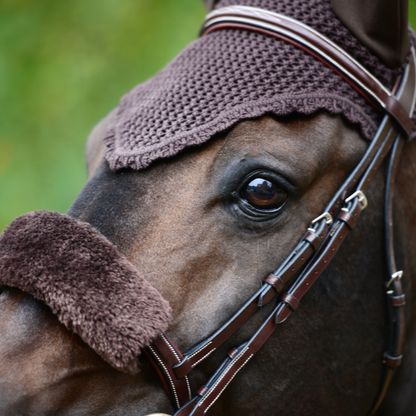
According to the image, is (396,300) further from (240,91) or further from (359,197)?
(240,91)

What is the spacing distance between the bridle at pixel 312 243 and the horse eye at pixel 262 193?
0.16m

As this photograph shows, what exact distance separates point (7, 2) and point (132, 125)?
4.89 metres

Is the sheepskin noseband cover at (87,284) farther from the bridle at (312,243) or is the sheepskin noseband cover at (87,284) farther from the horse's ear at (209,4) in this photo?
the horse's ear at (209,4)

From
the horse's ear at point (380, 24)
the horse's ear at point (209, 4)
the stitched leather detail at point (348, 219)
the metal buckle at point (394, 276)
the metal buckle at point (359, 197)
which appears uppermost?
the horse's ear at point (209, 4)

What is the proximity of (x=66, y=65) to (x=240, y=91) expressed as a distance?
446 cm

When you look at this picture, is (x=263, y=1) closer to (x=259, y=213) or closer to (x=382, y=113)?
(x=382, y=113)

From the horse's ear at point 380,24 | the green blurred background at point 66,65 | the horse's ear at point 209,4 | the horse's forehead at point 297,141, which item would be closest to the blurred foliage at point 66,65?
the green blurred background at point 66,65

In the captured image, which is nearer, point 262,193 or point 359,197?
point 262,193

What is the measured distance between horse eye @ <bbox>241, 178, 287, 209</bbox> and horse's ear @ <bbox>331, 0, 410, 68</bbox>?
65 cm

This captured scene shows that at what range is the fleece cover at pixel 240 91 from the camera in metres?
1.51

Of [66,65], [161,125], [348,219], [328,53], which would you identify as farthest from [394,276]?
[66,65]

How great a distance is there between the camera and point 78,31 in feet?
18.2

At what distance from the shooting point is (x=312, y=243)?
152 centimetres

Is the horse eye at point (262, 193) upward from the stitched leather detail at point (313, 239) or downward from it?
upward
